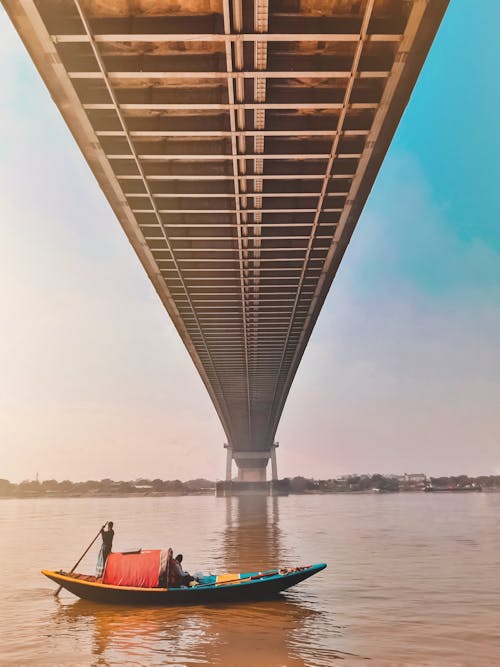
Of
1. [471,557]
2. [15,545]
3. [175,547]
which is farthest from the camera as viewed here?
[15,545]

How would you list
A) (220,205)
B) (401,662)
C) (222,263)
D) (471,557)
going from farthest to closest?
(471,557)
(222,263)
(220,205)
(401,662)

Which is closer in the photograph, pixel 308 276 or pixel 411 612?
pixel 411 612

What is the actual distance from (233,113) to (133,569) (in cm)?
1214

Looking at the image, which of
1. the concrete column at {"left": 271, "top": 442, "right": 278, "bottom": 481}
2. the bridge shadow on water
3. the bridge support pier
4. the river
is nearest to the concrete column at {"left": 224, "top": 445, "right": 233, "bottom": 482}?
the bridge support pier

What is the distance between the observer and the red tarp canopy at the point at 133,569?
51.1ft

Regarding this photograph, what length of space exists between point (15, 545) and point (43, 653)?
23849 millimetres

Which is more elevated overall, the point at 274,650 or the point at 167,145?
the point at 167,145

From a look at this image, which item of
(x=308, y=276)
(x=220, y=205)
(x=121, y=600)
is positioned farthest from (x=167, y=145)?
(x=121, y=600)

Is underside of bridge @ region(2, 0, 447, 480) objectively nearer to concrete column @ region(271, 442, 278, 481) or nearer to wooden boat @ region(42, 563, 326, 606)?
wooden boat @ region(42, 563, 326, 606)

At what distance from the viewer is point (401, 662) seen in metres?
11.1

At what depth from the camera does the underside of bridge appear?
11812 millimetres

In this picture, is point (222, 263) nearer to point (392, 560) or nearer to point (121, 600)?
point (121, 600)

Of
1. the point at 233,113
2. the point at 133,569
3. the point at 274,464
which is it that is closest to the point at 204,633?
the point at 133,569

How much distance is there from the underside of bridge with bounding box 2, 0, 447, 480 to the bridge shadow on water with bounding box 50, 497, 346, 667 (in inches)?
461
